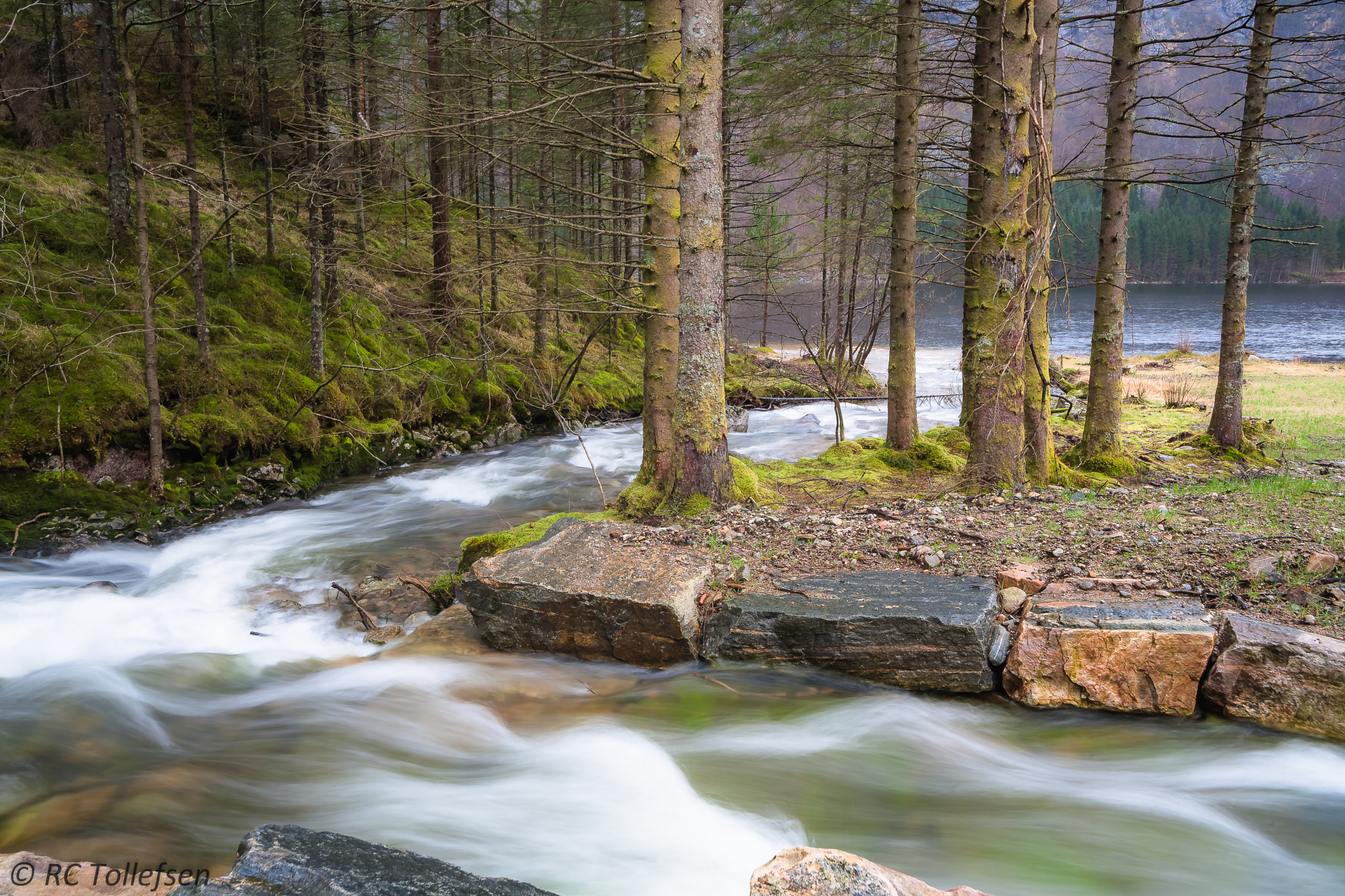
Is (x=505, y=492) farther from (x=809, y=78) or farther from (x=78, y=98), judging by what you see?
(x=78, y=98)

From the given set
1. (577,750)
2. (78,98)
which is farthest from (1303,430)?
(78,98)

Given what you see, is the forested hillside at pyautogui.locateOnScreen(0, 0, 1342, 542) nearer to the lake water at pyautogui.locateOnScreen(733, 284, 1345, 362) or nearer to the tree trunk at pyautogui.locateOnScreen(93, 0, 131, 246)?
the tree trunk at pyautogui.locateOnScreen(93, 0, 131, 246)

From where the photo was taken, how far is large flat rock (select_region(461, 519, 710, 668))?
505 cm

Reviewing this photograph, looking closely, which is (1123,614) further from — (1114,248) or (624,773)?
(1114,248)

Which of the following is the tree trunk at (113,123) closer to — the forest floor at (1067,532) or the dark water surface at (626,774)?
the dark water surface at (626,774)

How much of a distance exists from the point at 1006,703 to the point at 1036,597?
72 cm

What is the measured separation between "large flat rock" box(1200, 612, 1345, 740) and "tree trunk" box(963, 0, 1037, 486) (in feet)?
9.58

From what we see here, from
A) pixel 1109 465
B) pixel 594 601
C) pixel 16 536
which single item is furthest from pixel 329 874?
pixel 1109 465

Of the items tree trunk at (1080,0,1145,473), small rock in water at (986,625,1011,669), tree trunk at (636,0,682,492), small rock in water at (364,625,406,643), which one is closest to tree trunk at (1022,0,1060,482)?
tree trunk at (1080,0,1145,473)

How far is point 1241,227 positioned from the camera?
1044 cm

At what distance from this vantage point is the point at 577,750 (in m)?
4.65

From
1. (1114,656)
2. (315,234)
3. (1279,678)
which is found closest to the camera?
(1279,678)

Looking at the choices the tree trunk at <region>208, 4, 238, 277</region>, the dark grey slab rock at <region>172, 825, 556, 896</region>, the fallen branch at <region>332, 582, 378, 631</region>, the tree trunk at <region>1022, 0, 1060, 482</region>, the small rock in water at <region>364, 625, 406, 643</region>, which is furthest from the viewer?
the tree trunk at <region>208, 4, 238, 277</region>

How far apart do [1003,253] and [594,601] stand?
5.28 meters
